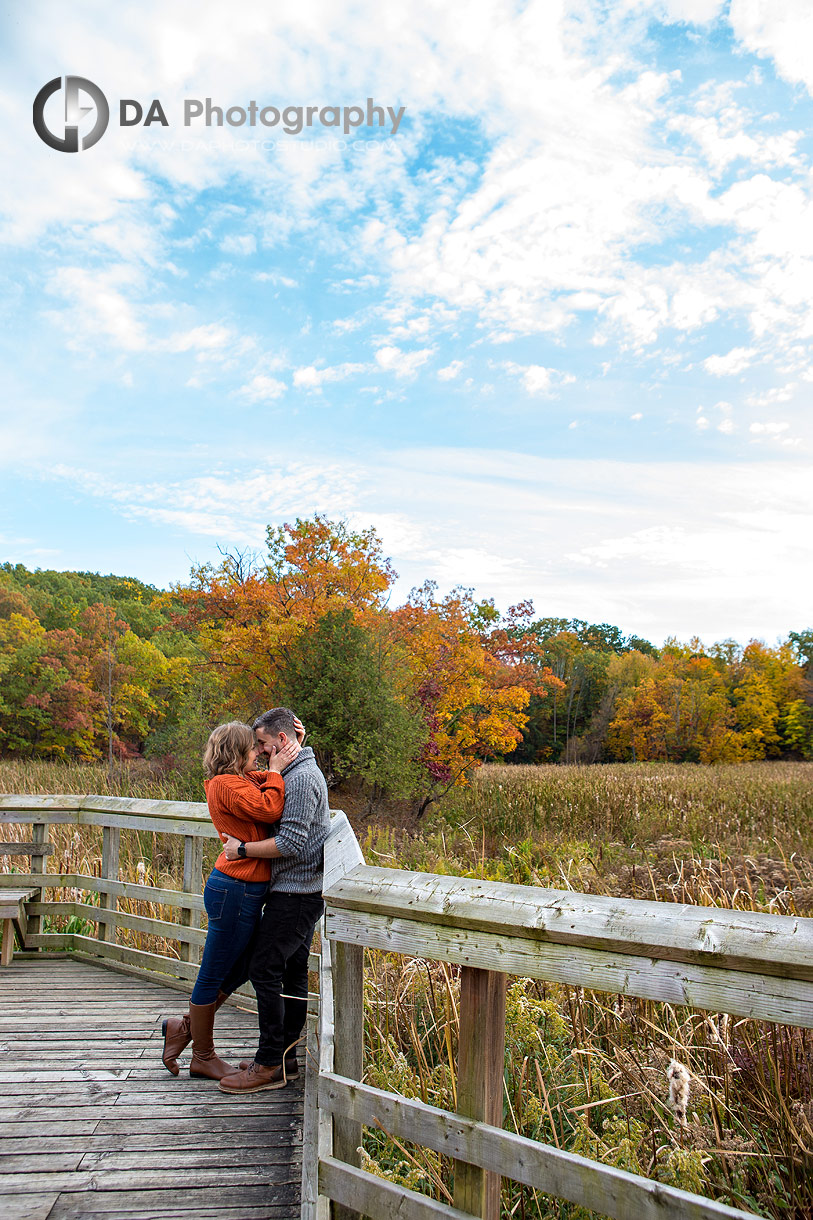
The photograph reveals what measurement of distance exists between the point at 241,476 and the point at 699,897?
844 inches

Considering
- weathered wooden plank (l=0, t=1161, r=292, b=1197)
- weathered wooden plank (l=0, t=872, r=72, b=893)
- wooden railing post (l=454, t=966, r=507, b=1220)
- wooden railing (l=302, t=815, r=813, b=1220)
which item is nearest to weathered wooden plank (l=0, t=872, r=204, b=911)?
weathered wooden plank (l=0, t=872, r=72, b=893)

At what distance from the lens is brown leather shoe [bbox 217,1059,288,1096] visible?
329 centimetres

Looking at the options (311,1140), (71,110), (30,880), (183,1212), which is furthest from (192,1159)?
(71,110)

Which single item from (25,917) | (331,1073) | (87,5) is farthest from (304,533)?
(331,1073)

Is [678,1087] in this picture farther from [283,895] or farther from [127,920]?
[127,920]

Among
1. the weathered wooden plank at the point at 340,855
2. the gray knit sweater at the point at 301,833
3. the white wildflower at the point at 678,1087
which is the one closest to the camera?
the white wildflower at the point at 678,1087

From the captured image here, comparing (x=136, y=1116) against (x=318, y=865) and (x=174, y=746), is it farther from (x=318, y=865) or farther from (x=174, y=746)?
(x=174, y=746)

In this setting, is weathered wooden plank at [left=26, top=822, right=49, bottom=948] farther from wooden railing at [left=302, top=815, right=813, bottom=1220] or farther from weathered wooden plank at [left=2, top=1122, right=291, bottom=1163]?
wooden railing at [left=302, top=815, right=813, bottom=1220]

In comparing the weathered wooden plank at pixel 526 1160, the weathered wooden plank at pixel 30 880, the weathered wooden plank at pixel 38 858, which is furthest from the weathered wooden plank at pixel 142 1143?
the weathered wooden plank at pixel 38 858

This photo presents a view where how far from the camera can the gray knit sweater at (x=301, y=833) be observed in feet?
10.3

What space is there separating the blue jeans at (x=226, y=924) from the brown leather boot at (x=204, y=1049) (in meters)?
A: 0.09

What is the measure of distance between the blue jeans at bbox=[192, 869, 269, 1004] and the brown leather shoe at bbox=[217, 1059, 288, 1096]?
0.34m

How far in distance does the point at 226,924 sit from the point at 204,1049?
2.10ft

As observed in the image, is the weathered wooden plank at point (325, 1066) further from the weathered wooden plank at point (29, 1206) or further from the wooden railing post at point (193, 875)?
the wooden railing post at point (193, 875)
